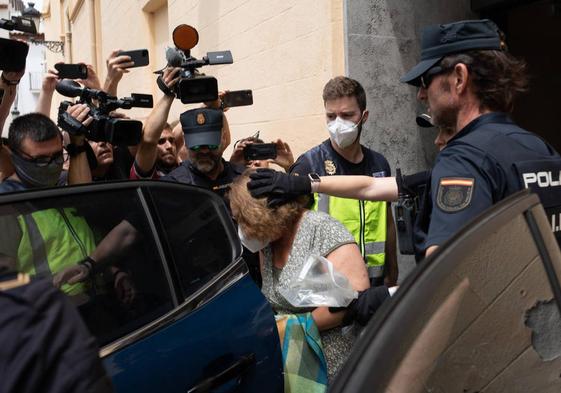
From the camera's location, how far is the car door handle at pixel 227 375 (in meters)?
1.71

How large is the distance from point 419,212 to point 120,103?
1.97 meters

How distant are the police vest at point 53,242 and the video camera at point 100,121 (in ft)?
4.85

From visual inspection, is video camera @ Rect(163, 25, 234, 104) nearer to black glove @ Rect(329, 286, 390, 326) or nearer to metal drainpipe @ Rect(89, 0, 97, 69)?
black glove @ Rect(329, 286, 390, 326)

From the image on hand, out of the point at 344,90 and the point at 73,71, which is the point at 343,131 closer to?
the point at 344,90

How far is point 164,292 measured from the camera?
184 centimetres

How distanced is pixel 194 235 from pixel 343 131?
5.60 feet

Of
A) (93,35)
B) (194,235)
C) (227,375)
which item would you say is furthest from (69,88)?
(93,35)

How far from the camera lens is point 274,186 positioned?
95.6 inches

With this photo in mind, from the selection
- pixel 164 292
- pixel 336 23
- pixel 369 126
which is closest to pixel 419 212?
pixel 164 292

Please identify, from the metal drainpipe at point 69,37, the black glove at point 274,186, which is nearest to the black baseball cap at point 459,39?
the black glove at point 274,186

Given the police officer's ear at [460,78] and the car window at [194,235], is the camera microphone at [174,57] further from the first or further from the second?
the police officer's ear at [460,78]

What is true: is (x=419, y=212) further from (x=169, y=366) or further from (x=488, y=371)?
(x=488, y=371)

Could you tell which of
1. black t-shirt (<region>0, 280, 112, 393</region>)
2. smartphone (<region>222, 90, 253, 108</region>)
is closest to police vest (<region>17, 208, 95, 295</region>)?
black t-shirt (<region>0, 280, 112, 393</region>)

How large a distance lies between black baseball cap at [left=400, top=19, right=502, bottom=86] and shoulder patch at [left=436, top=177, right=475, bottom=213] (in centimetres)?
48
